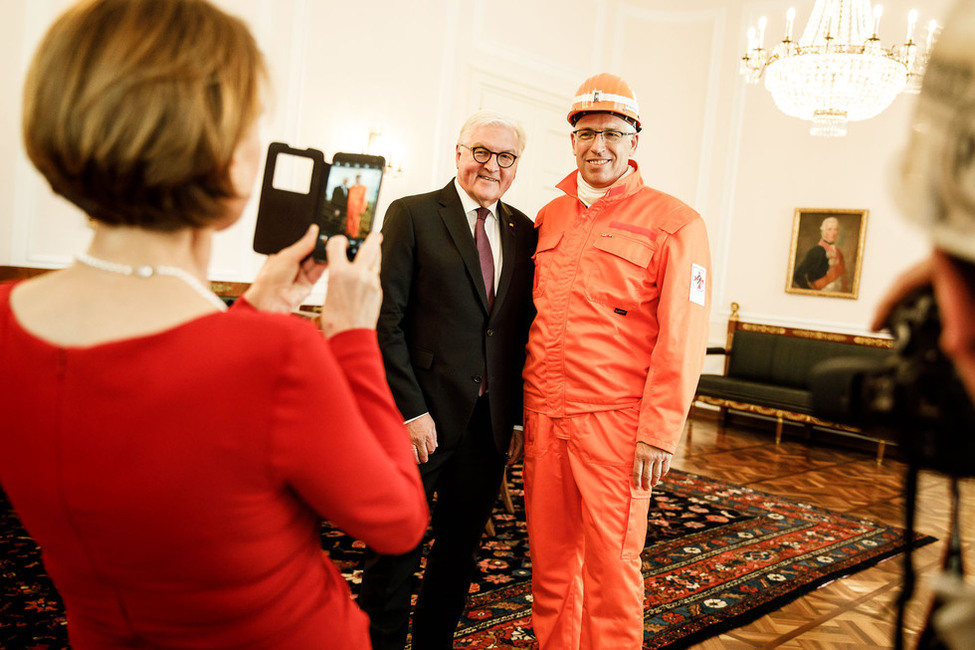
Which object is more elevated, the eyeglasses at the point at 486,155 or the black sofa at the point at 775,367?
the eyeglasses at the point at 486,155

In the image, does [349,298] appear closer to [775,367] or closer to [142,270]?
[142,270]

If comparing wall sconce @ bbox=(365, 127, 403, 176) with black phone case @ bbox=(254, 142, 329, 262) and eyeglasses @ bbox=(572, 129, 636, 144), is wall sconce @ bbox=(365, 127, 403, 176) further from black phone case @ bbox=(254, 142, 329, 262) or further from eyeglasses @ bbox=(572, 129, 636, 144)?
black phone case @ bbox=(254, 142, 329, 262)

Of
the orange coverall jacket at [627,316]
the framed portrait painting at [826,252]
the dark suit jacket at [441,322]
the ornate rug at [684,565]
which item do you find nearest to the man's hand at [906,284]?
the orange coverall jacket at [627,316]

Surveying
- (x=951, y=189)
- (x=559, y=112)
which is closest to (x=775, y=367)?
(x=559, y=112)

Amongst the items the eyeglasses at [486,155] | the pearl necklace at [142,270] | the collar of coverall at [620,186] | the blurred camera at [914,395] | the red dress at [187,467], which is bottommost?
the red dress at [187,467]

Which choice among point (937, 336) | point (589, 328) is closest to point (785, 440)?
point (589, 328)

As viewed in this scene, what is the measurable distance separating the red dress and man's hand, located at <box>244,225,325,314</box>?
0.93 ft

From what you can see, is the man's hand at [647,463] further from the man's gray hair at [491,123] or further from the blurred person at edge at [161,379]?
the blurred person at edge at [161,379]

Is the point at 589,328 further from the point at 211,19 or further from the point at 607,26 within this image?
the point at 607,26

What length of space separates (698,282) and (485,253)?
63cm

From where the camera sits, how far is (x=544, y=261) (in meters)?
2.11

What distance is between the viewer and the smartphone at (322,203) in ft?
3.38

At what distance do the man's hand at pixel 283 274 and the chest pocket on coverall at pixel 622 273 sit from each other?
1103 millimetres

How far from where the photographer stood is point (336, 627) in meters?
0.85
